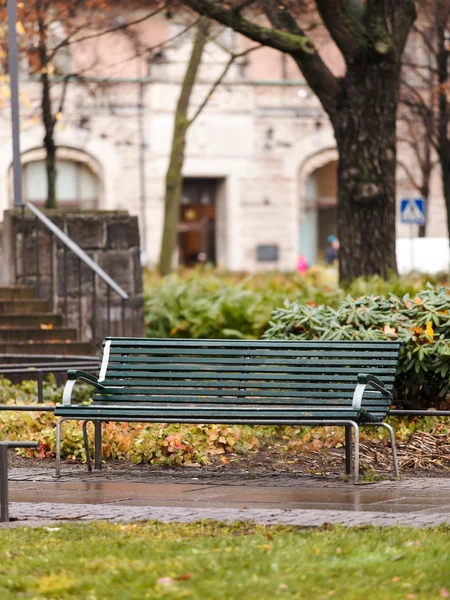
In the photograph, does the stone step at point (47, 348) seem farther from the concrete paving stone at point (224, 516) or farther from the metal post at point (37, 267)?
the concrete paving stone at point (224, 516)

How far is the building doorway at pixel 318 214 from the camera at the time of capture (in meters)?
46.5

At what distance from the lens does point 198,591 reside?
17.5ft

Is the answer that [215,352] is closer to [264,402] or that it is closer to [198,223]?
[264,402]

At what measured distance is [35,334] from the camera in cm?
1527

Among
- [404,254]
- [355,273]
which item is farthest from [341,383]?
[404,254]

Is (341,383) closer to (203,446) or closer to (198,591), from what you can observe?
(203,446)

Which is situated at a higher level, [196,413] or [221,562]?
[196,413]

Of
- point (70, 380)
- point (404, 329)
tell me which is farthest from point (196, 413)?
point (404, 329)

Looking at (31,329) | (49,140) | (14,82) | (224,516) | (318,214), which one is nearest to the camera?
(224,516)

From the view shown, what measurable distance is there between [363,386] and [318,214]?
1519 inches

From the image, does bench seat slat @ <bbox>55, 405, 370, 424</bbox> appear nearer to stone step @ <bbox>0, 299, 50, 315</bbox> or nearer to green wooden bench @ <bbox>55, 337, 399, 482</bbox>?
green wooden bench @ <bbox>55, 337, 399, 482</bbox>

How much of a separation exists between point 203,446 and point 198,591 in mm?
4513

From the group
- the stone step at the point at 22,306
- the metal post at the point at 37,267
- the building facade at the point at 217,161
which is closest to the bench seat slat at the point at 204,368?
the stone step at the point at 22,306

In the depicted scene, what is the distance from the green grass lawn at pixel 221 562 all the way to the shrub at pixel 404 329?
395 cm
